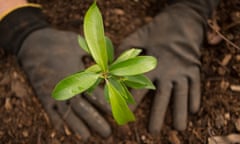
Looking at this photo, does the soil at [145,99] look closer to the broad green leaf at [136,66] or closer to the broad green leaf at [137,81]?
the broad green leaf at [137,81]

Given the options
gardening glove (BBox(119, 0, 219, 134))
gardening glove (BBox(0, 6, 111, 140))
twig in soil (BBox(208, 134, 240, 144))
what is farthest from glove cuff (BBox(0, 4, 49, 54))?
twig in soil (BBox(208, 134, 240, 144))

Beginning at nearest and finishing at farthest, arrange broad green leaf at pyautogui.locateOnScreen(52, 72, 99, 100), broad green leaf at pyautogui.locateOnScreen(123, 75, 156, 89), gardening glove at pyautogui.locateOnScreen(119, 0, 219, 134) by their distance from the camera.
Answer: broad green leaf at pyautogui.locateOnScreen(52, 72, 99, 100) < broad green leaf at pyautogui.locateOnScreen(123, 75, 156, 89) < gardening glove at pyautogui.locateOnScreen(119, 0, 219, 134)

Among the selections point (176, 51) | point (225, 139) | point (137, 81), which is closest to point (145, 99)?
point (176, 51)

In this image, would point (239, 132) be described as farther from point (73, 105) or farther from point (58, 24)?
point (58, 24)

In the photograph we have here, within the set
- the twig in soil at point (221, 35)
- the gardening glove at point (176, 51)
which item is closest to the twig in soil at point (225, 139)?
the gardening glove at point (176, 51)

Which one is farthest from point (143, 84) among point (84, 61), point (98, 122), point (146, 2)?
point (146, 2)

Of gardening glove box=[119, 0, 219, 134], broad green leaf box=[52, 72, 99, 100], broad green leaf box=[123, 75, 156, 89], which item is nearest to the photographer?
broad green leaf box=[52, 72, 99, 100]

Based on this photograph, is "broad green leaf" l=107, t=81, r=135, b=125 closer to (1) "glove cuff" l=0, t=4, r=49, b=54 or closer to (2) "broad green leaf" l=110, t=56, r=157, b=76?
(2) "broad green leaf" l=110, t=56, r=157, b=76
